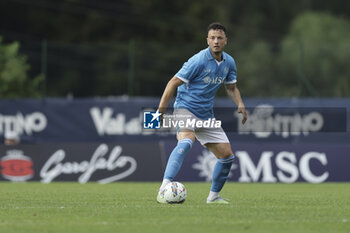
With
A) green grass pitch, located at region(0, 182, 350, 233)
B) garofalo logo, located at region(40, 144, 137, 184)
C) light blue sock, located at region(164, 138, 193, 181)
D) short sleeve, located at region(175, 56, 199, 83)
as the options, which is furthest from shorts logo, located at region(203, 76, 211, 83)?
garofalo logo, located at region(40, 144, 137, 184)

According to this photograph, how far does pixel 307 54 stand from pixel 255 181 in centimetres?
537

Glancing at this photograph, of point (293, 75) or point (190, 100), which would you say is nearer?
point (190, 100)

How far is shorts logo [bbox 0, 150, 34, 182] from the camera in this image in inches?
856

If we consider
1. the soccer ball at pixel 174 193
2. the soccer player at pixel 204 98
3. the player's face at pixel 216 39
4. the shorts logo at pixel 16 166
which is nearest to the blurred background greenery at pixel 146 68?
the shorts logo at pixel 16 166

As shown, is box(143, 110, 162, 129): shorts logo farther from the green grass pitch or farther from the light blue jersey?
the green grass pitch

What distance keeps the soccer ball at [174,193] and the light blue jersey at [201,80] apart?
996 millimetres

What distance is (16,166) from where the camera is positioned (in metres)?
21.8

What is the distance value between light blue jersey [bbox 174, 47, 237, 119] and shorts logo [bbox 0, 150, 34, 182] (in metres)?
10.5

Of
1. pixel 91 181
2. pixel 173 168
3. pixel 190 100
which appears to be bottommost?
pixel 91 181

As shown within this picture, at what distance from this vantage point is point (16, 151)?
21906 mm

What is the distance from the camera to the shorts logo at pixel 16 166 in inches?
856

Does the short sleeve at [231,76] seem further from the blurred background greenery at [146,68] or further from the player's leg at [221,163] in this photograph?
the blurred background greenery at [146,68]

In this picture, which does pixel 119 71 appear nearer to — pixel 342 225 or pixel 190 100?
pixel 190 100

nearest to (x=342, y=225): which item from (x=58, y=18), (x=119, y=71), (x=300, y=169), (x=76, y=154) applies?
(x=300, y=169)
